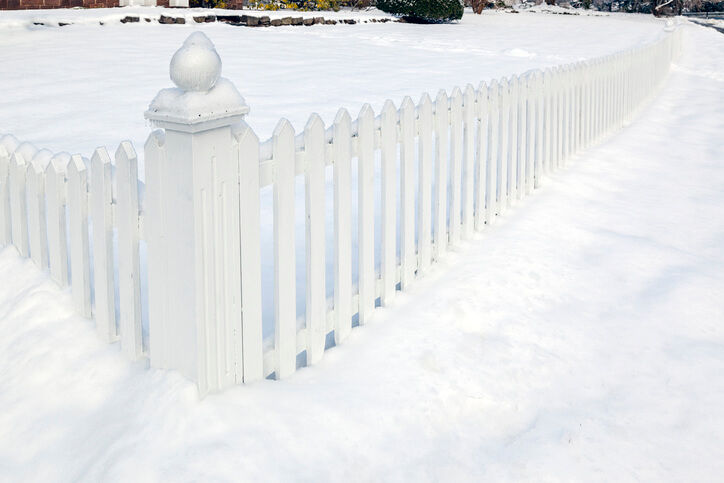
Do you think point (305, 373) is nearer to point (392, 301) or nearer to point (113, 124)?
point (392, 301)

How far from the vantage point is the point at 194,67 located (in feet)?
7.77

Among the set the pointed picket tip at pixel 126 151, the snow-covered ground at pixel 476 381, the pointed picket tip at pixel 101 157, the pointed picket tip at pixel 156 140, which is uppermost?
the pointed picket tip at pixel 156 140

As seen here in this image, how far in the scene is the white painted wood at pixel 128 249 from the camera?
104 inches

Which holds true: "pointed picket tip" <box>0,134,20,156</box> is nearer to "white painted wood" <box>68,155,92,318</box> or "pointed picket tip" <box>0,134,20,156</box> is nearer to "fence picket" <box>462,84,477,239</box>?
"white painted wood" <box>68,155,92,318</box>

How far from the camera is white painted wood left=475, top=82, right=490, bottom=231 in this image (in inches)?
178

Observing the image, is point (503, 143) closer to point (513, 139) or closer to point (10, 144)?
point (513, 139)

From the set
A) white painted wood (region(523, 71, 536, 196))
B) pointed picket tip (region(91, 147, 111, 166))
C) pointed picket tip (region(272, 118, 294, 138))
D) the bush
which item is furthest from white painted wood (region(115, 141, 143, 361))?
the bush

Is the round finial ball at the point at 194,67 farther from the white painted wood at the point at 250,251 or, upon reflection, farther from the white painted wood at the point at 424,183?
the white painted wood at the point at 424,183

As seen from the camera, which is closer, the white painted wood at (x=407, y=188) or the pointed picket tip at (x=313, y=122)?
the pointed picket tip at (x=313, y=122)

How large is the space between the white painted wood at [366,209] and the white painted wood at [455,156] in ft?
3.14

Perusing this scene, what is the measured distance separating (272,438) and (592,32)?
26.8 metres

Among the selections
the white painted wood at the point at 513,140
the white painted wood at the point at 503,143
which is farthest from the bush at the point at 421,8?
the white painted wood at the point at 503,143

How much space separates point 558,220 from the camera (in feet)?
16.2

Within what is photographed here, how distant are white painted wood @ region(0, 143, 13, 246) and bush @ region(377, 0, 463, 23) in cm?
2125
